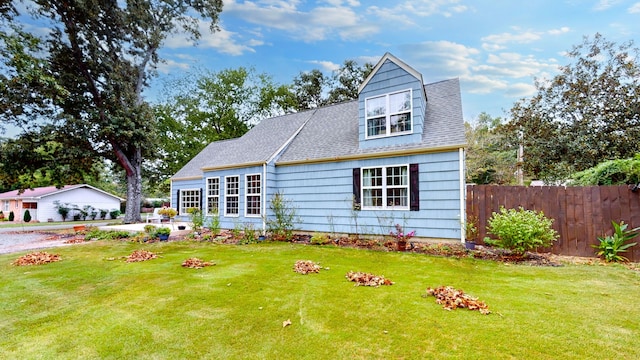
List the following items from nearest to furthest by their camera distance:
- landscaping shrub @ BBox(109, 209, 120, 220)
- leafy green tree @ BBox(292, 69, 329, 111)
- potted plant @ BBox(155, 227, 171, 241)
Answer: potted plant @ BBox(155, 227, 171, 241)
leafy green tree @ BBox(292, 69, 329, 111)
landscaping shrub @ BBox(109, 209, 120, 220)

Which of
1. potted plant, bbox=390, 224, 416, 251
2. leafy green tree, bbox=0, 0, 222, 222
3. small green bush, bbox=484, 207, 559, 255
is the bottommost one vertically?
potted plant, bbox=390, 224, 416, 251

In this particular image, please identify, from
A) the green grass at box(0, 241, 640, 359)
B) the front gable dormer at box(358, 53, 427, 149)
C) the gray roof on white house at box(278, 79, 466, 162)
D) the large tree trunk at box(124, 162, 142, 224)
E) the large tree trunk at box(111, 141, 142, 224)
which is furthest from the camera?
the large tree trunk at box(124, 162, 142, 224)

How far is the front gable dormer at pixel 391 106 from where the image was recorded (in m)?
9.05

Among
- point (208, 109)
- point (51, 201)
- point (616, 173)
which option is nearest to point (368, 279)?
point (616, 173)

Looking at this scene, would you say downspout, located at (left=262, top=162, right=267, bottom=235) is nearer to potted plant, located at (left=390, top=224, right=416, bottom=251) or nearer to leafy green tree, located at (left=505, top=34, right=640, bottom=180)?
potted plant, located at (left=390, top=224, right=416, bottom=251)

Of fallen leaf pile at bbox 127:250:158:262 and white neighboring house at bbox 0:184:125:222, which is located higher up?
white neighboring house at bbox 0:184:125:222

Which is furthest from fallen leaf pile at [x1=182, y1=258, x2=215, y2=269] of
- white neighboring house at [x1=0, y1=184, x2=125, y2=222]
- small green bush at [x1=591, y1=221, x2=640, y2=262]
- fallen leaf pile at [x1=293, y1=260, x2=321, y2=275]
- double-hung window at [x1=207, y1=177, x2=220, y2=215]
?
white neighboring house at [x1=0, y1=184, x2=125, y2=222]

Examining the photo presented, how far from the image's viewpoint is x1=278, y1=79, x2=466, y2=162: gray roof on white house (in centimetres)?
866

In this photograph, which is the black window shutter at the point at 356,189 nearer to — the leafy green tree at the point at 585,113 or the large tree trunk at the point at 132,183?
the leafy green tree at the point at 585,113

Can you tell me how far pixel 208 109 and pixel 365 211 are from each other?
22.6 m

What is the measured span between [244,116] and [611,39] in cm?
2564

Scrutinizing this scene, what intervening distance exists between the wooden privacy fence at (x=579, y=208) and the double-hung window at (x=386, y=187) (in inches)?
97.1

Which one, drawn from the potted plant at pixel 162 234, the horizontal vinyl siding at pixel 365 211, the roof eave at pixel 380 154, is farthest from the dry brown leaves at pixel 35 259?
the roof eave at pixel 380 154

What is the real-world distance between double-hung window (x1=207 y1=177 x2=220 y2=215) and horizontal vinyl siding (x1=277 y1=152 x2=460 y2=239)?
11.6 feet
